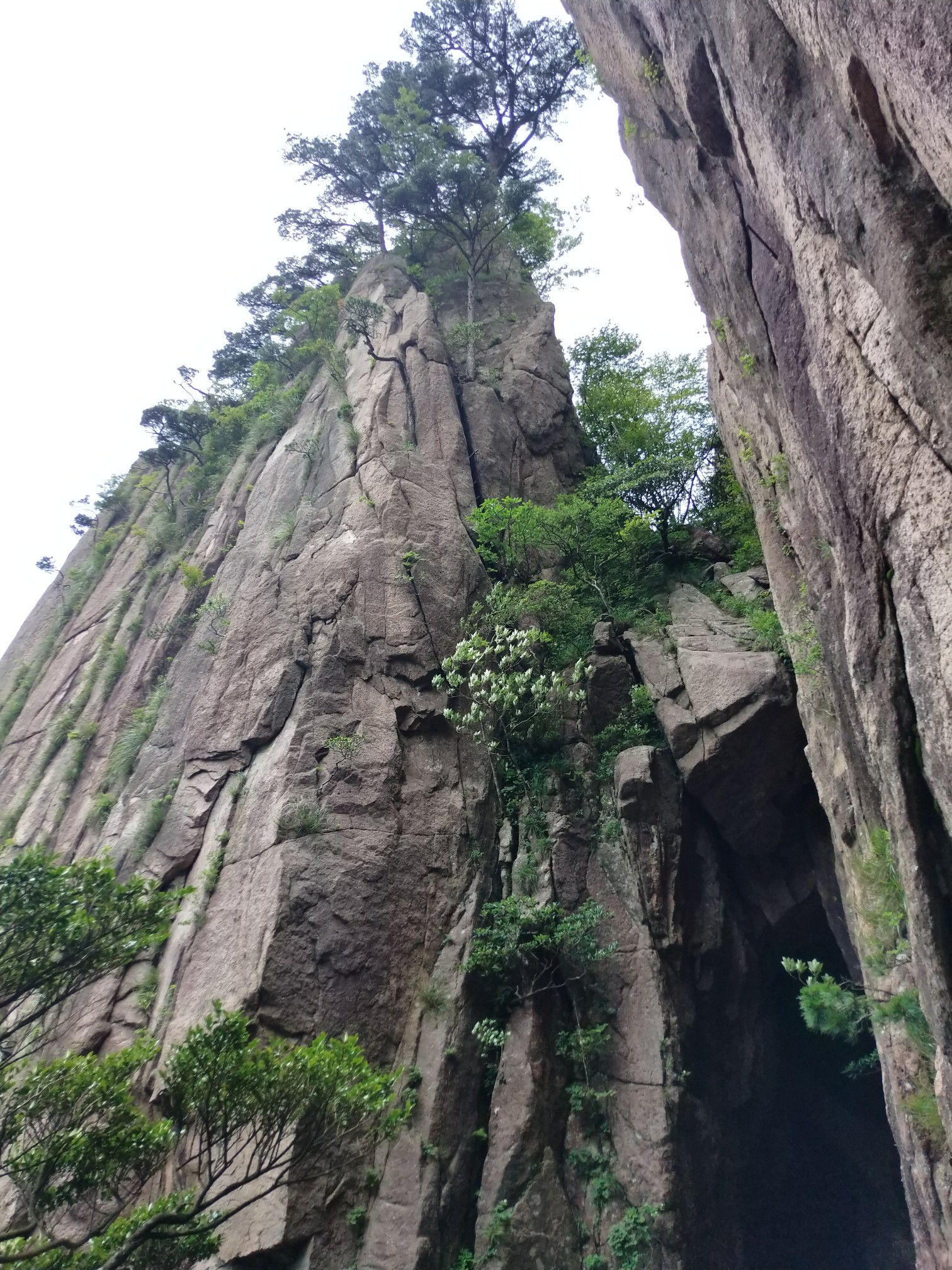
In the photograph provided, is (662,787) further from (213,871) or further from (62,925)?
(62,925)

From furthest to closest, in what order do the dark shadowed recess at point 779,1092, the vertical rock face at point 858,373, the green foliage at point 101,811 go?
the green foliage at point 101,811 → the dark shadowed recess at point 779,1092 → the vertical rock face at point 858,373

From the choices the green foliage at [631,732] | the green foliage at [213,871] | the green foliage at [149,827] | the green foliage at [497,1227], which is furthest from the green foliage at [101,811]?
the green foliage at [497,1227]

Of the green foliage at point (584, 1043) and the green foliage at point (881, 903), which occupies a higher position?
the green foliage at point (881, 903)

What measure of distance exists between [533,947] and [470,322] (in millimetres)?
18723

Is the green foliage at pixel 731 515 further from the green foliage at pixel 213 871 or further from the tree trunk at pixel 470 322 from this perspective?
the green foliage at pixel 213 871

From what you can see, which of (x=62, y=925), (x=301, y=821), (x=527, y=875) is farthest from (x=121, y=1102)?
(x=527, y=875)

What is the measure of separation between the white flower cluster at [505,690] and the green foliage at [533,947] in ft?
9.53

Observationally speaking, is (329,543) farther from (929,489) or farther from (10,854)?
(929,489)


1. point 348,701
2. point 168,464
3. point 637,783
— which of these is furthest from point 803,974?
point 168,464

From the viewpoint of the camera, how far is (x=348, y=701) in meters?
13.8

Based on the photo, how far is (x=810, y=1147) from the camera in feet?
46.2

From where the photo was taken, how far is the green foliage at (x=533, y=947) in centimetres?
1098

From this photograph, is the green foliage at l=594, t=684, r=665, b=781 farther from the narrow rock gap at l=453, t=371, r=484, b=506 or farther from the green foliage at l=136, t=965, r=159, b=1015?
the green foliage at l=136, t=965, r=159, b=1015

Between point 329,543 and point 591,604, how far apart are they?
5634 millimetres
